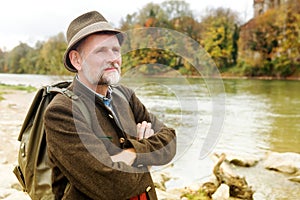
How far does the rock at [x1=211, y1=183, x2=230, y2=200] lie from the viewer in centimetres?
439

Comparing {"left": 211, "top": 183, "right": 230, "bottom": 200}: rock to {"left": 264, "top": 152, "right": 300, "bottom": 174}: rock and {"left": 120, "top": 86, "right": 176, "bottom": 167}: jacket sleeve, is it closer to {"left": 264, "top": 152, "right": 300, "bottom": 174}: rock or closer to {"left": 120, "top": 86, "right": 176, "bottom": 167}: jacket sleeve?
{"left": 264, "top": 152, "right": 300, "bottom": 174}: rock

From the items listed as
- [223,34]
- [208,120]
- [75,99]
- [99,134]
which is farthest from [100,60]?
[223,34]

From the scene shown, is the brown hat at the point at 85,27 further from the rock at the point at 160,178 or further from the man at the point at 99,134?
the rock at the point at 160,178

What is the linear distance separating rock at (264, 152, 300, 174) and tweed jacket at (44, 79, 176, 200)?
4.96 m

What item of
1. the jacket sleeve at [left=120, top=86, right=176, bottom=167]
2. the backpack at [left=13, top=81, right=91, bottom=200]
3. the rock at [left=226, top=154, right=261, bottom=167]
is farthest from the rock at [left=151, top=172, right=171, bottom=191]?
the backpack at [left=13, top=81, right=91, bottom=200]

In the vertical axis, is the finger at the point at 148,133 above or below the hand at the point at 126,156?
above

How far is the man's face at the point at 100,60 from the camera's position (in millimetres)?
1625

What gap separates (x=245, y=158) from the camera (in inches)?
261

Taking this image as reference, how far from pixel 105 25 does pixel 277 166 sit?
533 centimetres

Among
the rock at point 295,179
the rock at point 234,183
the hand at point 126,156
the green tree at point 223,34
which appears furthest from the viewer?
the green tree at point 223,34

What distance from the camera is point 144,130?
180 cm

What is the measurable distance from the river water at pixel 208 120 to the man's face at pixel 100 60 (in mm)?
283

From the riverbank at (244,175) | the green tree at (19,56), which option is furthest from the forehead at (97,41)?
the green tree at (19,56)

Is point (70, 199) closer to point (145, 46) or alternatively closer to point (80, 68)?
point (80, 68)
